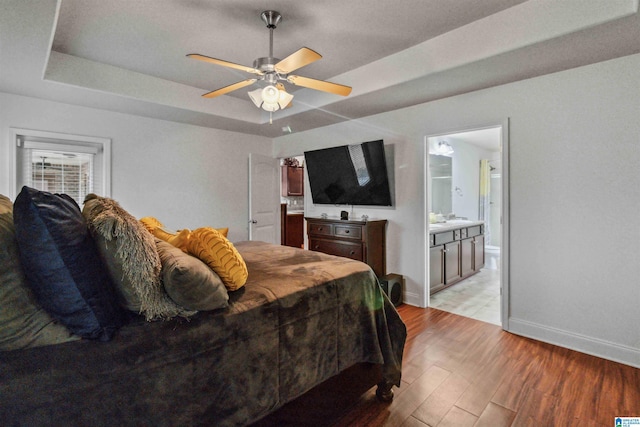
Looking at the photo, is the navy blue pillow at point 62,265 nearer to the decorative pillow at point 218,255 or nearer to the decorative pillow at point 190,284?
the decorative pillow at point 190,284

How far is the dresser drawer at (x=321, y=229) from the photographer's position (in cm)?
409

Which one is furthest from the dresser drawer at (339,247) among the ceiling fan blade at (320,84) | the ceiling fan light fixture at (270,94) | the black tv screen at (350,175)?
the ceiling fan light fixture at (270,94)

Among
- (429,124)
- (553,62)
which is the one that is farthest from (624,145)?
(429,124)

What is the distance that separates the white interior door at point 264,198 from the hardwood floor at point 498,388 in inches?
117

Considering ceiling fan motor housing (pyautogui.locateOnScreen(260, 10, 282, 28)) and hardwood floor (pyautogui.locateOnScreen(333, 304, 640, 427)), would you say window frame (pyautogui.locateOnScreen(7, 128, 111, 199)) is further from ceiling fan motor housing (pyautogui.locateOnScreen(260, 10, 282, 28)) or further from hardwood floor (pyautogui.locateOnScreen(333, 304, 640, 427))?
hardwood floor (pyautogui.locateOnScreen(333, 304, 640, 427))

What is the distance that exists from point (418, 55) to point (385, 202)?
1.71 metres

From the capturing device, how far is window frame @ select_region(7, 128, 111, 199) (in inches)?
120

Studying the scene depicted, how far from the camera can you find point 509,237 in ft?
9.70

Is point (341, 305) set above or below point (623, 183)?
below

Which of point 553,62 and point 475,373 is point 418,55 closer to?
point 553,62

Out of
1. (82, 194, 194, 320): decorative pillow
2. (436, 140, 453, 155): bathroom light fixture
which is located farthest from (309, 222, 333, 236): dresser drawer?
(82, 194, 194, 320): decorative pillow

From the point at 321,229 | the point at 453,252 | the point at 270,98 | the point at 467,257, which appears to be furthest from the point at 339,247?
the point at 270,98

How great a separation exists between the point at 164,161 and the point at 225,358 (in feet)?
11.2

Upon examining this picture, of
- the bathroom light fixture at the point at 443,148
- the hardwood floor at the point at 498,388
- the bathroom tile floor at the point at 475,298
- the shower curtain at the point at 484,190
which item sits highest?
the bathroom light fixture at the point at 443,148
